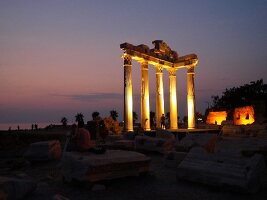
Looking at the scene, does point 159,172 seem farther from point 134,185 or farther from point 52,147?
point 52,147

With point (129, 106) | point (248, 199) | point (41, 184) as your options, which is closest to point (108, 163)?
point (41, 184)

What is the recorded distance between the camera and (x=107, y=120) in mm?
31688

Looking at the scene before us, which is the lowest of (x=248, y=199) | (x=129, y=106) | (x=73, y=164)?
(x=248, y=199)

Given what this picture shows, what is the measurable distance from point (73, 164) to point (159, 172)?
3.51 metres

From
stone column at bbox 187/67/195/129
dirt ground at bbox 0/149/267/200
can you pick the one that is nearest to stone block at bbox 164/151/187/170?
dirt ground at bbox 0/149/267/200

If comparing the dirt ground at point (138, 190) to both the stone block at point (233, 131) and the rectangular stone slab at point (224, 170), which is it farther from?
the stone block at point (233, 131)

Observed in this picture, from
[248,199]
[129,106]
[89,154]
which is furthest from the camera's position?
[129,106]

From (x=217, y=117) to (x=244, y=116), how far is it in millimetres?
6673

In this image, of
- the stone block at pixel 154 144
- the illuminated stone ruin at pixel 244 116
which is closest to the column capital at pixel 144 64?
the stone block at pixel 154 144

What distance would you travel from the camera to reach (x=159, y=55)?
32.8 metres

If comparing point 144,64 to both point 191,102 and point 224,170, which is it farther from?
point 224,170

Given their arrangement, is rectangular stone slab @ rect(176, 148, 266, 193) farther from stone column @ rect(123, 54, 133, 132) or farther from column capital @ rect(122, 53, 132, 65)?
column capital @ rect(122, 53, 132, 65)

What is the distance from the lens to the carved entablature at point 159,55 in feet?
91.4

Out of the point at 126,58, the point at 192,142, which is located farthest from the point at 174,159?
the point at 126,58
